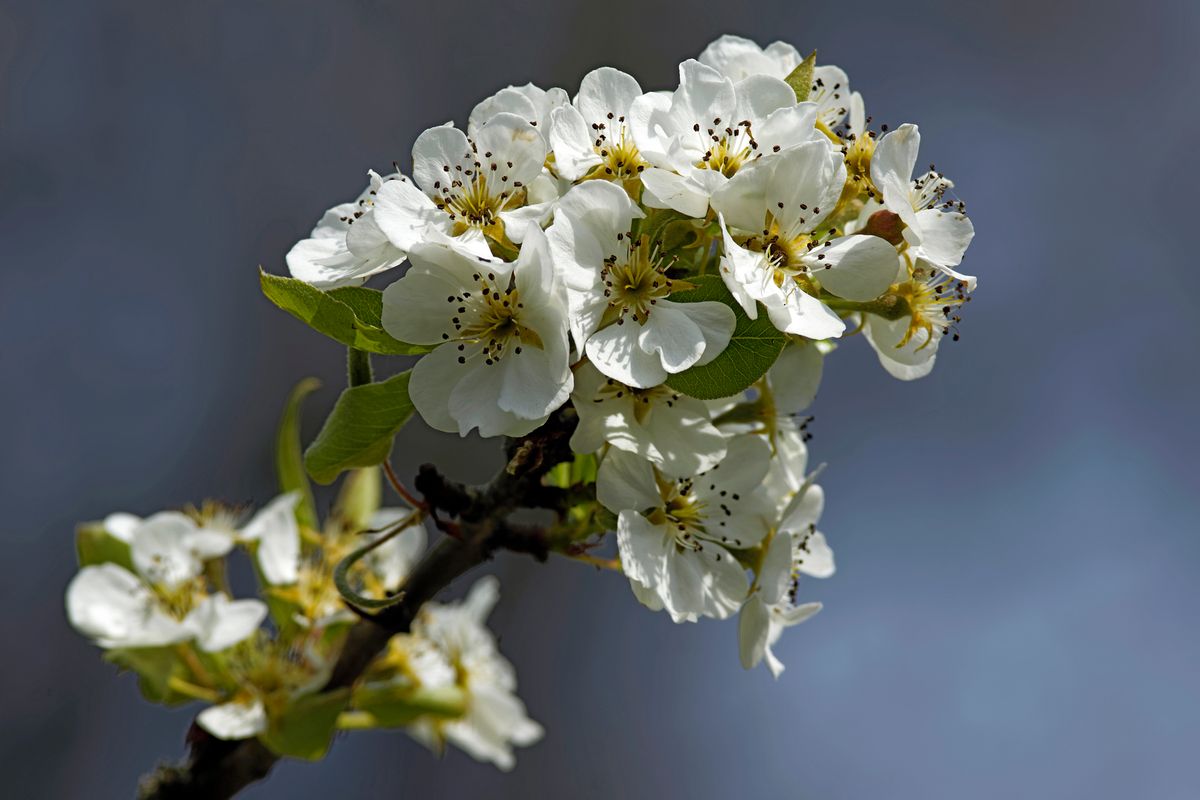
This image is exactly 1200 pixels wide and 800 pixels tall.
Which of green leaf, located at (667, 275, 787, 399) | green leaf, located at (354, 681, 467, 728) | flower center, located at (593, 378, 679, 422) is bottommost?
green leaf, located at (354, 681, 467, 728)

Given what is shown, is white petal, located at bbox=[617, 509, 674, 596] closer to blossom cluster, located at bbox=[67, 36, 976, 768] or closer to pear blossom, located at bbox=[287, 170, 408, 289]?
blossom cluster, located at bbox=[67, 36, 976, 768]

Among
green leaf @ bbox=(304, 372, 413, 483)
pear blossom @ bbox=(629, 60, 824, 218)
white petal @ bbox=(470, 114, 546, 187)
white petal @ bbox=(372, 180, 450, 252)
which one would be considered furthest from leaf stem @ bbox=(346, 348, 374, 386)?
pear blossom @ bbox=(629, 60, 824, 218)

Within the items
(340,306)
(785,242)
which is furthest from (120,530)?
(785,242)

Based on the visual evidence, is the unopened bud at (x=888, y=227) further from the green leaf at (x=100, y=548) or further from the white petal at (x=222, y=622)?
the green leaf at (x=100, y=548)

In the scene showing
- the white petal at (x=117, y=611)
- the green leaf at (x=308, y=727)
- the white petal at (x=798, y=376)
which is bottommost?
the green leaf at (x=308, y=727)

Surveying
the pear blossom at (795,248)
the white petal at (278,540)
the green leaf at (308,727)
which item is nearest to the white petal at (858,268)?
the pear blossom at (795,248)

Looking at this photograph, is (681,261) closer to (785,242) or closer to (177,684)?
(785,242)
